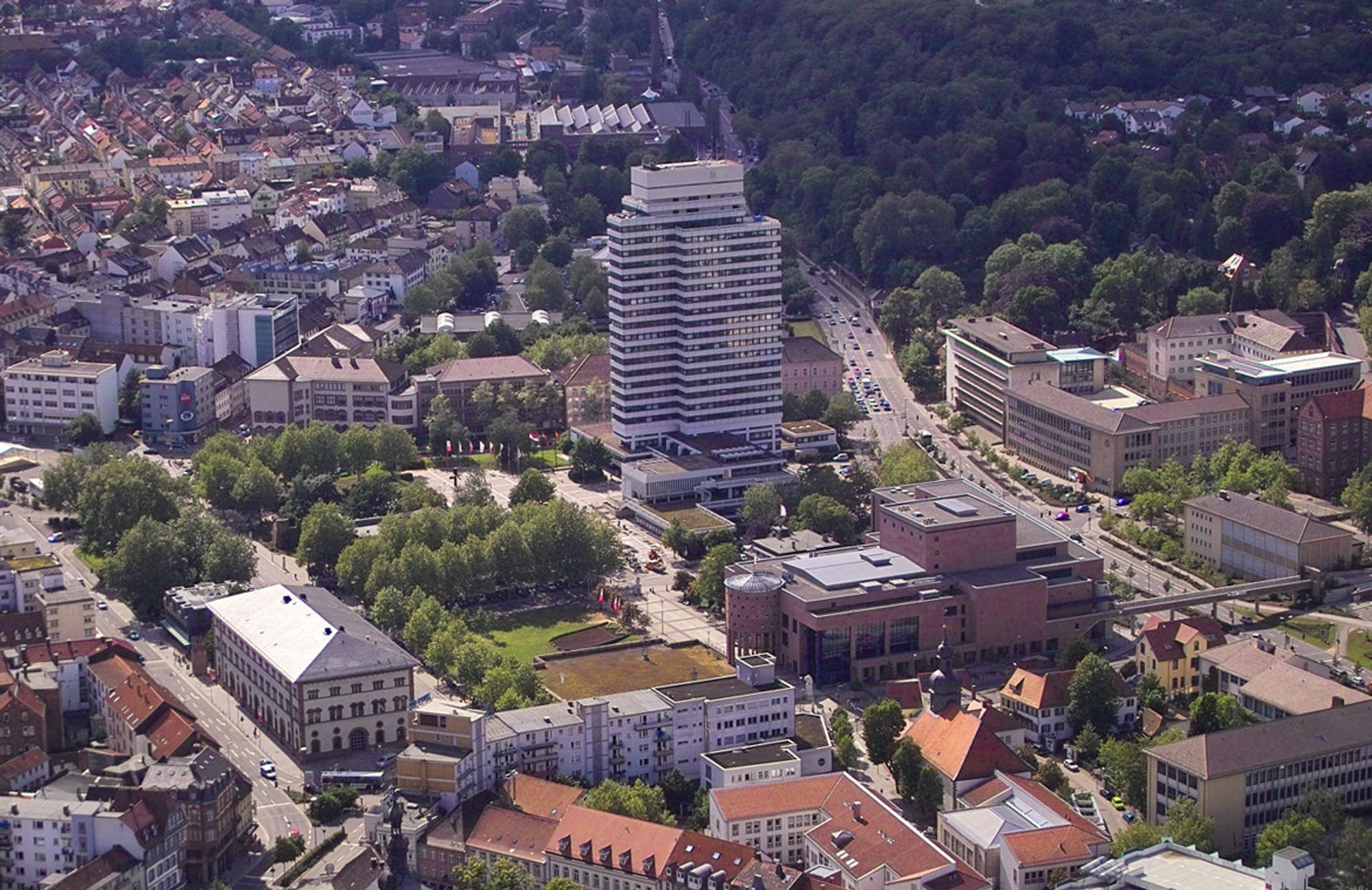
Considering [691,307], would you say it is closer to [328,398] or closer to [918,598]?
[328,398]

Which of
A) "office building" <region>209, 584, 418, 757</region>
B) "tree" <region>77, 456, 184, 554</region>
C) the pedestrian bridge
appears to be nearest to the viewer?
"office building" <region>209, 584, 418, 757</region>

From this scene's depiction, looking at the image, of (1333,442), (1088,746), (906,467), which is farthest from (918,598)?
(1333,442)

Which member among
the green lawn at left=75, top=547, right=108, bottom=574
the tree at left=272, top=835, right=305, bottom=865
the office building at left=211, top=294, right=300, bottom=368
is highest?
the office building at left=211, top=294, right=300, bottom=368

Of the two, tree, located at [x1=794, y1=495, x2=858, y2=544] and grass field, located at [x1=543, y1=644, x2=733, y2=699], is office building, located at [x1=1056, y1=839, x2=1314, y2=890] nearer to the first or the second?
grass field, located at [x1=543, y1=644, x2=733, y2=699]

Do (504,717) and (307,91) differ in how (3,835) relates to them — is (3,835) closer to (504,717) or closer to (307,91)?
(504,717)

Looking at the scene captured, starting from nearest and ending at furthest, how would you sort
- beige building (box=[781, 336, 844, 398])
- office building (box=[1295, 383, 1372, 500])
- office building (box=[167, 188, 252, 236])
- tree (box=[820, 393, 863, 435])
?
office building (box=[1295, 383, 1372, 500])
tree (box=[820, 393, 863, 435])
beige building (box=[781, 336, 844, 398])
office building (box=[167, 188, 252, 236])

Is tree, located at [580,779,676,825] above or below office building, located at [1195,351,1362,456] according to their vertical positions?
below

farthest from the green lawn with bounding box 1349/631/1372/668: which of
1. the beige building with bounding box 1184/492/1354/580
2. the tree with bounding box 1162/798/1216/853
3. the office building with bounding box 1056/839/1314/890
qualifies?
the office building with bounding box 1056/839/1314/890
